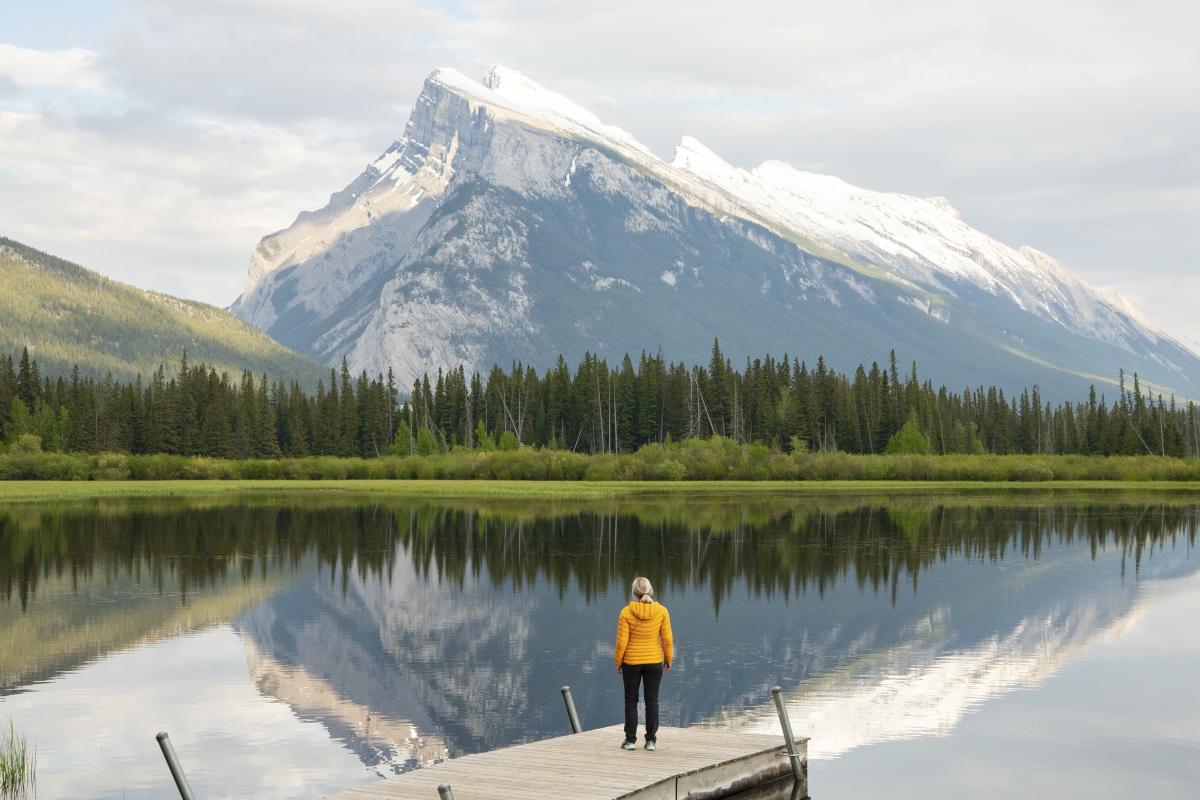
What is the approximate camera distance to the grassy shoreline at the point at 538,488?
122438mm

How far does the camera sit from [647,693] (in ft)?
75.5

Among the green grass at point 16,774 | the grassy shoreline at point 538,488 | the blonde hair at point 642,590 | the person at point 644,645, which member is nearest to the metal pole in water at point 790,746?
the person at point 644,645

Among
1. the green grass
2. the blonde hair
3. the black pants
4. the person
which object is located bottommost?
the green grass

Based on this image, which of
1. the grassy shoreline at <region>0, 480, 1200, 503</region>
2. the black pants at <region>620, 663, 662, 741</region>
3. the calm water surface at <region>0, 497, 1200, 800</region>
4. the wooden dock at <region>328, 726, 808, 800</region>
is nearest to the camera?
the wooden dock at <region>328, 726, 808, 800</region>

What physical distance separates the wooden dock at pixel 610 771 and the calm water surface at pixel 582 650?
1331 mm

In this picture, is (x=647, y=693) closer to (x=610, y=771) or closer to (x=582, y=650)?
(x=610, y=771)

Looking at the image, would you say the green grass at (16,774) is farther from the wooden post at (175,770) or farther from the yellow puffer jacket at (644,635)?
the yellow puffer jacket at (644,635)

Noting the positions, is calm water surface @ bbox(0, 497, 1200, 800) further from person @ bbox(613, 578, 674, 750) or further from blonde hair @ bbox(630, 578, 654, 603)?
blonde hair @ bbox(630, 578, 654, 603)

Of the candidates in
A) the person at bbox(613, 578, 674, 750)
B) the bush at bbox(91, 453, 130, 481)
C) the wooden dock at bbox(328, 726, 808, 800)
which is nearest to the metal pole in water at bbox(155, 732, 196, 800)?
the wooden dock at bbox(328, 726, 808, 800)

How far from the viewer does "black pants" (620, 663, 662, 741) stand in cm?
2280

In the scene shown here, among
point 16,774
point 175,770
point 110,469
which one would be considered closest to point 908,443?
point 110,469

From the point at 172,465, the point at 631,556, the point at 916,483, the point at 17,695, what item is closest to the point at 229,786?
the point at 17,695

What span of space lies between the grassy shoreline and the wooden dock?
91.2m

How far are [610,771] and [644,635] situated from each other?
2.37 m
